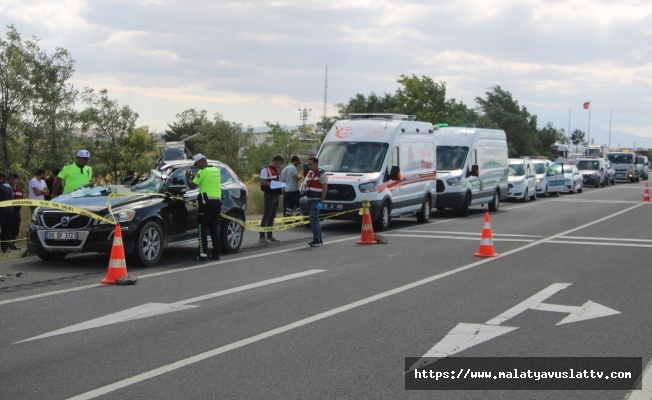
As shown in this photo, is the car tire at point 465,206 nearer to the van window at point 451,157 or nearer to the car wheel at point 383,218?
the van window at point 451,157

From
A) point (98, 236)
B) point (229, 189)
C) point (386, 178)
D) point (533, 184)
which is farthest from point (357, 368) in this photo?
point (533, 184)

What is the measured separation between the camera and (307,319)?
29.3 feet

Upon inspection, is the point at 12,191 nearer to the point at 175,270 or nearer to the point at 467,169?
the point at 175,270

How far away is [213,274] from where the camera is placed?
1241cm

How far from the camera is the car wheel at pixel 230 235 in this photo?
14.9 meters

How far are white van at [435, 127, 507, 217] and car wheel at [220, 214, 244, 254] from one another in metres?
10.9

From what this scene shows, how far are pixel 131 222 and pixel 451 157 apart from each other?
15232mm

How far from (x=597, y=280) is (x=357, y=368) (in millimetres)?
6482

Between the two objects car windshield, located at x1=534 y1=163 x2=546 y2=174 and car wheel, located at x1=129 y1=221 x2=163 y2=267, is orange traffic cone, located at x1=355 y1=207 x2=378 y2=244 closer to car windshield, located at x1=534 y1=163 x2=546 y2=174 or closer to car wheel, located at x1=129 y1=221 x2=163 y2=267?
car wheel, located at x1=129 y1=221 x2=163 y2=267

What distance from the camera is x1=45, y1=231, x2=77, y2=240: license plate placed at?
1251cm

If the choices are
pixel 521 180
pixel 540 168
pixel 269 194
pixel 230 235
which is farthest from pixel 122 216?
pixel 540 168

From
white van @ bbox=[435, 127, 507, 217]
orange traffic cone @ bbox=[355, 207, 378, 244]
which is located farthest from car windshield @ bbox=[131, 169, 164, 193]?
white van @ bbox=[435, 127, 507, 217]

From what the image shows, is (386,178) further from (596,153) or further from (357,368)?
(596,153)

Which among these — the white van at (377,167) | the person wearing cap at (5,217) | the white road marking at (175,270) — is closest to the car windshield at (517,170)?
the white van at (377,167)
